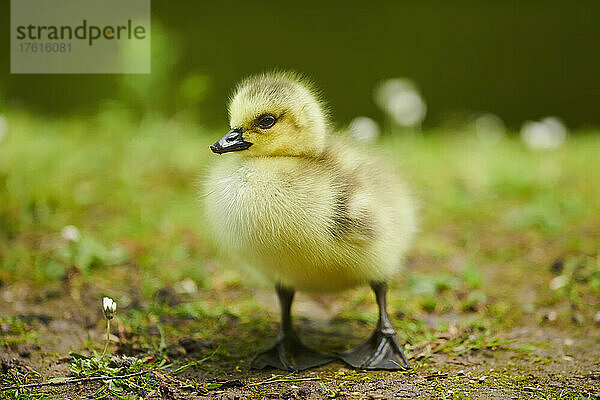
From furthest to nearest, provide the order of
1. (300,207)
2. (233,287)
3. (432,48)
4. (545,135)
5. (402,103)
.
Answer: (432,48), (402,103), (545,135), (233,287), (300,207)

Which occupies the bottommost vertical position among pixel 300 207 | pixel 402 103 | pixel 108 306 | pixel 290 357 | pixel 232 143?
pixel 290 357

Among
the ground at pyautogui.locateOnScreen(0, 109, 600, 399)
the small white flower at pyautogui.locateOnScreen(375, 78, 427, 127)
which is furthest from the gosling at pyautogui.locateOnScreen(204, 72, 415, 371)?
the small white flower at pyautogui.locateOnScreen(375, 78, 427, 127)

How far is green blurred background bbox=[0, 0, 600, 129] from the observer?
5.54 metres

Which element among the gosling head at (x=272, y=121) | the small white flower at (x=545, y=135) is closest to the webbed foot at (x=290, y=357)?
the gosling head at (x=272, y=121)

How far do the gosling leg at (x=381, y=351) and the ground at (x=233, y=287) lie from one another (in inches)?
1.7

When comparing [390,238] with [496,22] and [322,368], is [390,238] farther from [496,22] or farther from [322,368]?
[496,22]

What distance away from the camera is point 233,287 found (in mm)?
2590

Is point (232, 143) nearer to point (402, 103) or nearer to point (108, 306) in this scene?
point (108, 306)

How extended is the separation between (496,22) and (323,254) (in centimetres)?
507

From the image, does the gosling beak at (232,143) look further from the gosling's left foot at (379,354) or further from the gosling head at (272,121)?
the gosling's left foot at (379,354)

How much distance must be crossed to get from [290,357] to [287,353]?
18 mm

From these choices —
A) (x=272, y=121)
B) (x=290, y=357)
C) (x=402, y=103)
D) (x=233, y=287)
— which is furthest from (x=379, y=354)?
(x=402, y=103)

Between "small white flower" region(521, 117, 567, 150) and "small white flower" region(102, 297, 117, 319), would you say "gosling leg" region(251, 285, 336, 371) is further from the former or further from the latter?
"small white flower" region(521, 117, 567, 150)

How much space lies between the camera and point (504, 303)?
2393 millimetres
